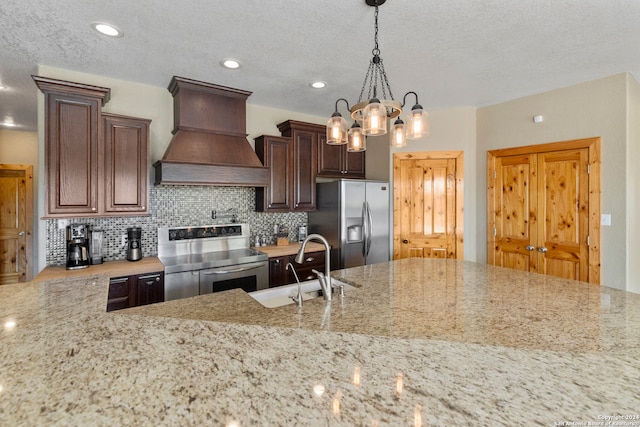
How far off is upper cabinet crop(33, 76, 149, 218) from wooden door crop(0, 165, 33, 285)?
361cm

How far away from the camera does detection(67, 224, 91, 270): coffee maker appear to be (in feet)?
8.48

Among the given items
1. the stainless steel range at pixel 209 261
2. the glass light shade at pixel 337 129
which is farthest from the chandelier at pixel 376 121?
the stainless steel range at pixel 209 261

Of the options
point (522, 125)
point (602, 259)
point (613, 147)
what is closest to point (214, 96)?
point (522, 125)

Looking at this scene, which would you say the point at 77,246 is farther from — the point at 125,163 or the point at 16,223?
the point at 16,223

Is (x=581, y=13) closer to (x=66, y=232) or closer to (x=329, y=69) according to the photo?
(x=329, y=69)

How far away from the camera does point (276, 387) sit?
747mm

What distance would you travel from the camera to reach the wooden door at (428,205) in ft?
13.1

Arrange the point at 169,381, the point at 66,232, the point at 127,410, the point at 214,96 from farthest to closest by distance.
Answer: the point at 214,96
the point at 66,232
the point at 169,381
the point at 127,410

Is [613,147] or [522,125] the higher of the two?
[522,125]

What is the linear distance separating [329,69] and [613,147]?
2.80 metres

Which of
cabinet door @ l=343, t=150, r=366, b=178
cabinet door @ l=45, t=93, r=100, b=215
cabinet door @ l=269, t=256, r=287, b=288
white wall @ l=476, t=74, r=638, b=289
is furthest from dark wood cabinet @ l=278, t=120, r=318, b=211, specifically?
white wall @ l=476, t=74, r=638, b=289

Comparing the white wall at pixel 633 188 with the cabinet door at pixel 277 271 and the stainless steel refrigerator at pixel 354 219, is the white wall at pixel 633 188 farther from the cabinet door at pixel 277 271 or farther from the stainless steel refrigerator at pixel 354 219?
the cabinet door at pixel 277 271

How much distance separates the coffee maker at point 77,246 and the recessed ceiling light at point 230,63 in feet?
6.33

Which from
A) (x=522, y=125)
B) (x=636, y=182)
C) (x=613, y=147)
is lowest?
(x=636, y=182)
